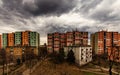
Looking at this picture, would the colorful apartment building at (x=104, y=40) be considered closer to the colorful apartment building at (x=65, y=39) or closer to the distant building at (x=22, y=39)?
the colorful apartment building at (x=65, y=39)

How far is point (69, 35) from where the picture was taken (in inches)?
2462

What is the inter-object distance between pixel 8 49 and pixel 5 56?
3.49m

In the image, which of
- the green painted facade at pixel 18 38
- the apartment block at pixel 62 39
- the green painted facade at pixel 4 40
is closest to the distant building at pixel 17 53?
the apartment block at pixel 62 39

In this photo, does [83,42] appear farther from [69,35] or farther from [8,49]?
[8,49]

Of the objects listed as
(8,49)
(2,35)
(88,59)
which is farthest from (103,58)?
(2,35)

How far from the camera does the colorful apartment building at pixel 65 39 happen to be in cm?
6106

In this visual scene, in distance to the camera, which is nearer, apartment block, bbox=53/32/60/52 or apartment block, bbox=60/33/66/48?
apartment block, bbox=53/32/60/52

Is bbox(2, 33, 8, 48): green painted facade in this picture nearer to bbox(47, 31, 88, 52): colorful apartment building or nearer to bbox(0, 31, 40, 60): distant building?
bbox(0, 31, 40, 60): distant building

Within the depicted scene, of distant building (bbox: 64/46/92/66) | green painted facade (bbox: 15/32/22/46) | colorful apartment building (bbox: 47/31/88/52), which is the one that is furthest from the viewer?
green painted facade (bbox: 15/32/22/46)

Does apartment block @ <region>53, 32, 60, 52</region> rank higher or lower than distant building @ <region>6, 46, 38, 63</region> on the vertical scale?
higher

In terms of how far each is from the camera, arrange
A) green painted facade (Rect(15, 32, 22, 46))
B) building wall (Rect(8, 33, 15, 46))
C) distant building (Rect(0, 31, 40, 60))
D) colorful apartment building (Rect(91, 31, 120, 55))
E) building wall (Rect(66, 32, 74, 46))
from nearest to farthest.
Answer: colorful apartment building (Rect(91, 31, 120, 55)), building wall (Rect(66, 32, 74, 46)), distant building (Rect(0, 31, 40, 60)), green painted facade (Rect(15, 32, 22, 46)), building wall (Rect(8, 33, 15, 46))

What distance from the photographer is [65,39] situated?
64625 mm

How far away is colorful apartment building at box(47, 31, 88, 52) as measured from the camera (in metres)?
61.1

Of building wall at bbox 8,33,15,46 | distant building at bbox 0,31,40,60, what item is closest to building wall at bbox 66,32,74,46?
distant building at bbox 0,31,40,60
